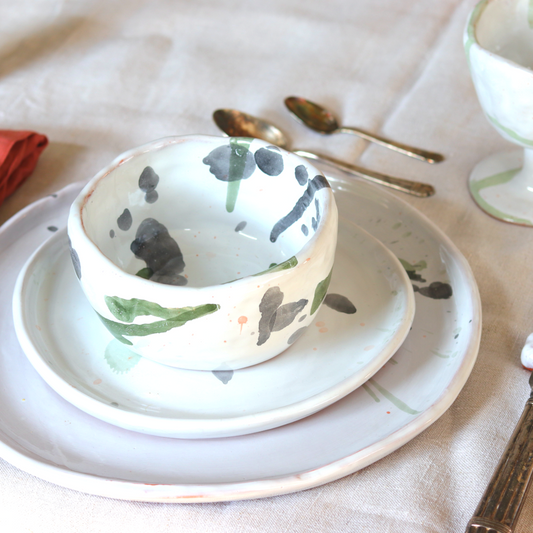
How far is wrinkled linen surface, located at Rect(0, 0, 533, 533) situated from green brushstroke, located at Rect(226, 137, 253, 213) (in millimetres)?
179

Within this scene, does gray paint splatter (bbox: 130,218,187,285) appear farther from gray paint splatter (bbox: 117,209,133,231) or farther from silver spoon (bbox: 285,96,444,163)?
silver spoon (bbox: 285,96,444,163)

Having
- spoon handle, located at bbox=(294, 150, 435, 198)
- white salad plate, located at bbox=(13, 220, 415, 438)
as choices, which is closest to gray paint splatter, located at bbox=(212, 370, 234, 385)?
white salad plate, located at bbox=(13, 220, 415, 438)

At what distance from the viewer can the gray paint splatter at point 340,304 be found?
0.34 metres

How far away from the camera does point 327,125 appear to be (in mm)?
578

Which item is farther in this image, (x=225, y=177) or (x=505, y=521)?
(x=225, y=177)

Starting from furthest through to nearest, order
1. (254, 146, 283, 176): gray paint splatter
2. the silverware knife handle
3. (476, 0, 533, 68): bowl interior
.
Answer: (476, 0, 533, 68): bowl interior
(254, 146, 283, 176): gray paint splatter
the silverware knife handle

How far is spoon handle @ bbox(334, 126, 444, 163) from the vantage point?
21.0 inches

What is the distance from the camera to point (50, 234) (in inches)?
16.2

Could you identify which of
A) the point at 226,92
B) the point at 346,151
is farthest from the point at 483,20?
the point at 226,92

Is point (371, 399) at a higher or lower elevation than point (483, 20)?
lower

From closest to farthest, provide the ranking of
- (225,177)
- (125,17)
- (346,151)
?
1. (225,177)
2. (346,151)
3. (125,17)

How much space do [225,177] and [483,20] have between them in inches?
9.8

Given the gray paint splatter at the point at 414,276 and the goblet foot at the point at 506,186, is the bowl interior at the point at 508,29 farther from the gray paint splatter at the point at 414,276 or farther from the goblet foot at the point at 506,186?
the gray paint splatter at the point at 414,276

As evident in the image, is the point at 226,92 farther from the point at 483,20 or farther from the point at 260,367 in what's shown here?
Answer: the point at 260,367
